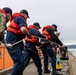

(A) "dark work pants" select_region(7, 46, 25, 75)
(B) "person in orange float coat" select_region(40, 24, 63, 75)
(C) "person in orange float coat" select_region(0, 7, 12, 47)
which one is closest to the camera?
(C) "person in orange float coat" select_region(0, 7, 12, 47)

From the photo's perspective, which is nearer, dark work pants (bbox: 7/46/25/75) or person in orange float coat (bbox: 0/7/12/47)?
person in orange float coat (bbox: 0/7/12/47)

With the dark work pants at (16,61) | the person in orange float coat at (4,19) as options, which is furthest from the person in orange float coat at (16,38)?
the person in orange float coat at (4,19)

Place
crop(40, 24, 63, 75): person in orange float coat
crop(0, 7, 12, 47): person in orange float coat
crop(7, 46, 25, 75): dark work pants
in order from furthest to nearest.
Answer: crop(40, 24, 63, 75): person in orange float coat → crop(7, 46, 25, 75): dark work pants → crop(0, 7, 12, 47): person in orange float coat

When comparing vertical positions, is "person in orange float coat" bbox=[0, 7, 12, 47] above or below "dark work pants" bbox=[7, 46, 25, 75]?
above

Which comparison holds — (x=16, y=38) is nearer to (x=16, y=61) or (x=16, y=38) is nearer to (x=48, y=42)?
(x=16, y=61)

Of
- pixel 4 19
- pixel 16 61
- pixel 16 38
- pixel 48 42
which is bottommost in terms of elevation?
pixel 16 61

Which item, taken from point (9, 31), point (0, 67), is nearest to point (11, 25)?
point (9, 31)

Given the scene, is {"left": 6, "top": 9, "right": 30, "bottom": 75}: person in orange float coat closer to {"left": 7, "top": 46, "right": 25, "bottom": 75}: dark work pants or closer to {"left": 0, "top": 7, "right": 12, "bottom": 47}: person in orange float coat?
{"left": 7, "top": 46, "right": 25, "bottom": 75}: dark work pants

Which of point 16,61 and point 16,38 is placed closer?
point 16,61

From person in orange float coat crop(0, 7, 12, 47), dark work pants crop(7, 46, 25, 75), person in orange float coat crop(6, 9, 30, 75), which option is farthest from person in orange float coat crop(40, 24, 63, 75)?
person in orange float coat crop(0, 7, 12, 47)

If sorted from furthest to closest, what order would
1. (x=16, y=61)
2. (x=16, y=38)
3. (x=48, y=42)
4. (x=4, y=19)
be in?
(x=48, y=42)
(x=16, y=38)
(x=16, y=61)
(x=4, y=19)

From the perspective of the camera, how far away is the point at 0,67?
Answer: 54.5 feet

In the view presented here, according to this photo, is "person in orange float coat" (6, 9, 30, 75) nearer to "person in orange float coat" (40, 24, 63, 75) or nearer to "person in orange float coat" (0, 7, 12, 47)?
"person in orange float coat" (0, 7, 12, 47)

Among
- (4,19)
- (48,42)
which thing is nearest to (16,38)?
(4,19)
